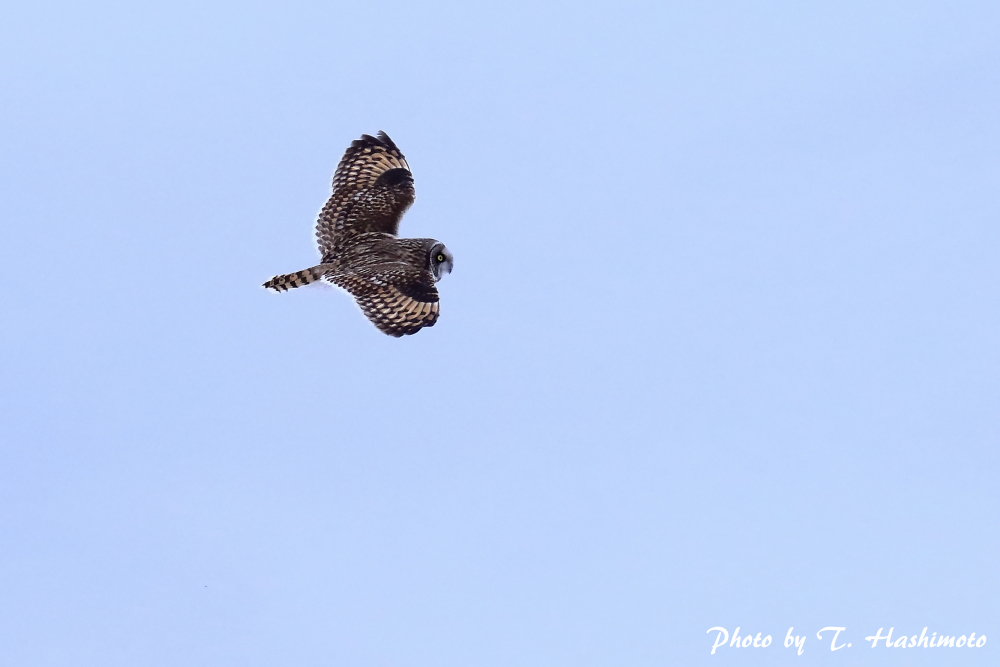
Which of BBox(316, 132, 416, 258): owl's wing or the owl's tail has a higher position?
Result: BBox(316, 132, 416, 258): owl's wing

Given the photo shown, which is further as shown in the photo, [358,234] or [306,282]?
[358,234]

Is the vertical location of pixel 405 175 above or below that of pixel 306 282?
above

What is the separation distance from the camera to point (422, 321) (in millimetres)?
18750

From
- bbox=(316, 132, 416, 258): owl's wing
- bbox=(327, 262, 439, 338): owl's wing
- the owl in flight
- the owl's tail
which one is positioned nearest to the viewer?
bbox=(327, 262, 439, 338): owl's wing

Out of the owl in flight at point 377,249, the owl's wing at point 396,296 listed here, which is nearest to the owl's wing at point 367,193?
the owl in flight at point 377,249

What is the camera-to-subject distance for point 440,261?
781 inches

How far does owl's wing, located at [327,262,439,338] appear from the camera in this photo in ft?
61.5

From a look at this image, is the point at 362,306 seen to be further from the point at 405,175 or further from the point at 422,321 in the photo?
the point at 405,175

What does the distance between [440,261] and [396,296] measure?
4.07ft

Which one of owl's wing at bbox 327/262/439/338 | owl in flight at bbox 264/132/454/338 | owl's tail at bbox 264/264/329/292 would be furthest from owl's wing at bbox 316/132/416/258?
owl's wing at bbox 327/262/439/338

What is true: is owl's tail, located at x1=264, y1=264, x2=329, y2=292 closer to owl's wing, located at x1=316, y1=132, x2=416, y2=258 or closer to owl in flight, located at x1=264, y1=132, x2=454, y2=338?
owl in flight, located at x1=264, y1=132, x2=454, y2=338

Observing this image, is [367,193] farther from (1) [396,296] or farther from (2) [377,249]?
(1) [396,296]

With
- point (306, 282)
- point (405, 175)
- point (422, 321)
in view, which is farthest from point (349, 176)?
point (422, 321)

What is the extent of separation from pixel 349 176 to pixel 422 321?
4219 mm
